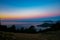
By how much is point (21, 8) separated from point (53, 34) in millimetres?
649

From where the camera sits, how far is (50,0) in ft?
5.28

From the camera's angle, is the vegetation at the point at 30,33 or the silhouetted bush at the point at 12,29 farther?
the silhouetted bush at the point at 12,29

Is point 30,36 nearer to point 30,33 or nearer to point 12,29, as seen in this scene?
point 30,33

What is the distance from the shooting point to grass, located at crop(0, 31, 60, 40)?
5.12 feet

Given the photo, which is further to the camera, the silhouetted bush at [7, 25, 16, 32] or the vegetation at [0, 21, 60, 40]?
the silhouetted bush at [7, 25, 16, 32]

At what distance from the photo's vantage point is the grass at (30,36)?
156 centimetres

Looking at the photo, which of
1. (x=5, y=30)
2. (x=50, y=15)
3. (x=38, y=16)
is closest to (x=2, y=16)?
(x=5, y=30)

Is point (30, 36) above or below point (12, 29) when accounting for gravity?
below

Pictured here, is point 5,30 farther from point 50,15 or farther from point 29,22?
point 50,15

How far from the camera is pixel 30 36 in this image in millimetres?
1623

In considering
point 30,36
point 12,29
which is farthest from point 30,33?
point 12,29

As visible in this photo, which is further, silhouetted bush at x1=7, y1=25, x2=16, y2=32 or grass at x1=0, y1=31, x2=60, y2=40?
silhouetted bush at x1=7, y1=25, x2=16, y2=32

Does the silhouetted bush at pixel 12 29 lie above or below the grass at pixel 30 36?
above

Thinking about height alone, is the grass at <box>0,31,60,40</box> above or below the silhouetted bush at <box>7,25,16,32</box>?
below
